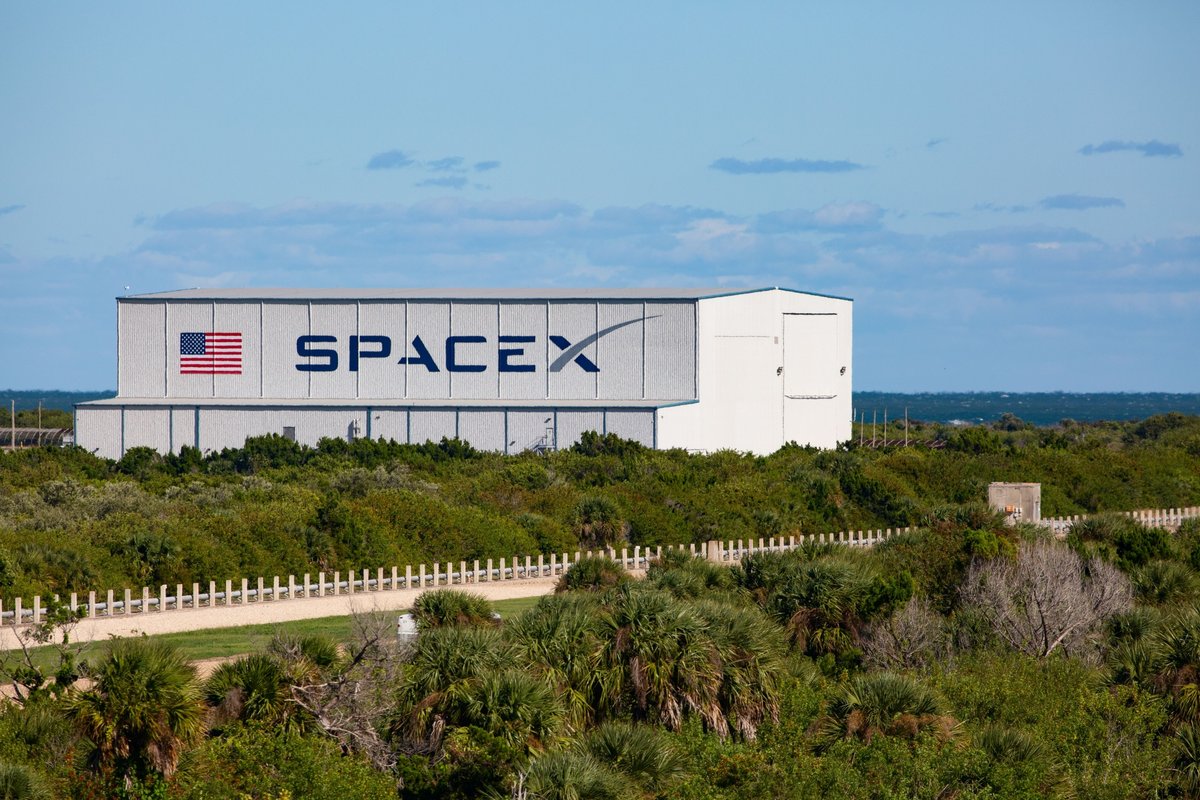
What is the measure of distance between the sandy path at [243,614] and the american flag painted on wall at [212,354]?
35669 millimetres

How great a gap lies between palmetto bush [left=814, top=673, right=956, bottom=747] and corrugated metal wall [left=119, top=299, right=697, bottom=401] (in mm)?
46476

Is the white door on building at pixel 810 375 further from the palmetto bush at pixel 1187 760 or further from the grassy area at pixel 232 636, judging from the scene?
the palmetto bush at pixel 1187 760

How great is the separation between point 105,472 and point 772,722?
44428 mm

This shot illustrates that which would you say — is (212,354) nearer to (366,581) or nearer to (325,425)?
(325,425)

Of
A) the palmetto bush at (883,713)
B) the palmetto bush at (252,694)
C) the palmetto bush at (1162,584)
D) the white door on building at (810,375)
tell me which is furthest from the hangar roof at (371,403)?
the palmetto bush at (252,694)

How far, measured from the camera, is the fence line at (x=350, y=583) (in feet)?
105

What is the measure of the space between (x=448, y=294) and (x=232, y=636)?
1728 inches

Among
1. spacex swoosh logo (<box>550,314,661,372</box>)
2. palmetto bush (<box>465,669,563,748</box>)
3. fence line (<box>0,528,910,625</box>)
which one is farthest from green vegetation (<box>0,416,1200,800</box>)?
spacex swoosh logo (<box>550,314,661,372</box>)

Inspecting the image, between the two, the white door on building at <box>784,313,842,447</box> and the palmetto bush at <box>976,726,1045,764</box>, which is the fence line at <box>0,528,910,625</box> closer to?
the palmetto bush at <box>976,726,1045,764</box>

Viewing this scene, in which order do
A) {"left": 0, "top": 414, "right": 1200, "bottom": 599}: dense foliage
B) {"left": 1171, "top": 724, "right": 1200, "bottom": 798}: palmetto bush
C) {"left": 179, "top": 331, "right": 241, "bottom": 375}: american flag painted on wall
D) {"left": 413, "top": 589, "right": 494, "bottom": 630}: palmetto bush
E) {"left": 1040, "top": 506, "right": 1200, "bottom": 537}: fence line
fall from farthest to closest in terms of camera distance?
{"left": 179, "top": 331, "right": 241, "bottom": 375}: american flag painted on wall < {"left": 1040, "top": 506, "right": 1200, "bottom": 537}: fence line < {"left": 0, "top": 414, "right": 1200, "bottom": 599}: dense foliage < {"left": 413, "top": 589, "right": 494, "bottom": 630}: palmetto bush < {"left": 1171, "top": 724, "right": 1200, "bottom": 798}: palmetto bush

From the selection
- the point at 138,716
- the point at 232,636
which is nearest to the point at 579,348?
the point at 232,636

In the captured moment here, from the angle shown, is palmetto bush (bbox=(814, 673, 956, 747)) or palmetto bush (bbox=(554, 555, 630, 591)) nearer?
palmetto bush (bbox=(814, 673, 956, 747))

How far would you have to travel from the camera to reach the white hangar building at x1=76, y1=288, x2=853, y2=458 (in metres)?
68.9

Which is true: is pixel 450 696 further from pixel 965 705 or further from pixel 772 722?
pixel 965 705
